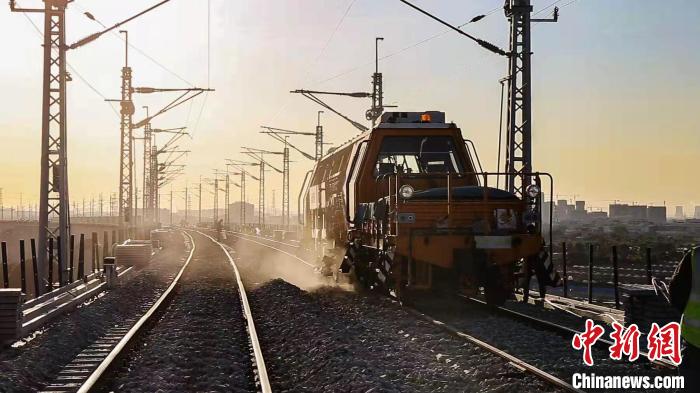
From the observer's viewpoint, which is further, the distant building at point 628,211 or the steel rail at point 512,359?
the distant building at point 628,211

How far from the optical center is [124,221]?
138ft

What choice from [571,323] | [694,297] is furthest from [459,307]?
[694,297]

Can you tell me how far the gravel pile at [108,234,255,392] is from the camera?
8.89 m

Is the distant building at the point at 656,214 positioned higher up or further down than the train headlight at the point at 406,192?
further down

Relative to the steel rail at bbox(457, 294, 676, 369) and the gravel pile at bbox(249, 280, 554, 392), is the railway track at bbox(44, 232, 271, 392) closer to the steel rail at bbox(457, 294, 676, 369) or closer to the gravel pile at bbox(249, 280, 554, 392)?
the gravel pile at bbox(249, 280, 554, 392)

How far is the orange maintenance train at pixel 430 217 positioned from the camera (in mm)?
13859

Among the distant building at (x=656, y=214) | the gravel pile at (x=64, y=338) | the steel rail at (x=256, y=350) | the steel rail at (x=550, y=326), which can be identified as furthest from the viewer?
the distant building at (x=656, y=214)

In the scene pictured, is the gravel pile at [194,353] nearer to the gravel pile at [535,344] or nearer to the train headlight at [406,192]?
the gravel pile at [535,344]

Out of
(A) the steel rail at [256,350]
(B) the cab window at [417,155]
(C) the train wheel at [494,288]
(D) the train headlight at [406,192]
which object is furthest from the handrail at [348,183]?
(C) the train wheel at [494,288]

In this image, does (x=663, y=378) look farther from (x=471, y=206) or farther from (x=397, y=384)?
(x=471, y=206)

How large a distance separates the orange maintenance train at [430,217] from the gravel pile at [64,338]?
5070 mm

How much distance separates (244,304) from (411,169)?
455 centimetres

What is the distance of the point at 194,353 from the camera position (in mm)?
10828

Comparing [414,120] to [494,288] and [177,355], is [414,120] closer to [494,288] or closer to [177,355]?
[494,288]
